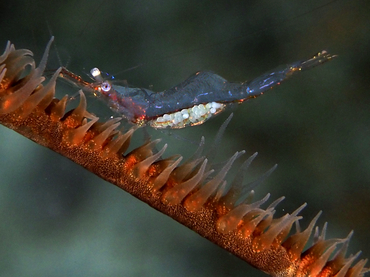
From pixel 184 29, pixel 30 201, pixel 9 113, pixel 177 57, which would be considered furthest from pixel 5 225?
pixel 184 29

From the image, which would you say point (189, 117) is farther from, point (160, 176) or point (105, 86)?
point (160, 176)

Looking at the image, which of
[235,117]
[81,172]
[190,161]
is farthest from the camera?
[235,117]

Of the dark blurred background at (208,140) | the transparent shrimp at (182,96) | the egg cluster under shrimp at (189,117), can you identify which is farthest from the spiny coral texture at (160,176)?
the egg cluster under shrimp at (189,117)

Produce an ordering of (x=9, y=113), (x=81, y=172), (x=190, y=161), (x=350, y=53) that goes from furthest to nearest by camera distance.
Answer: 1. (x=350, y=53)
2. (x=81, y=172)
3. (x=190, y=161)
4. (x=9, y=113)

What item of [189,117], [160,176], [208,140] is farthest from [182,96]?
[160,176]

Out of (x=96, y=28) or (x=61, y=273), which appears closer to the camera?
A: (x=61, y=273)

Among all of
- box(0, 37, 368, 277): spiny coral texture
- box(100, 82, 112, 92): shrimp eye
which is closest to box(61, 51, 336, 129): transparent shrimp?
box(100, 82, 112, 92): shrimp eye

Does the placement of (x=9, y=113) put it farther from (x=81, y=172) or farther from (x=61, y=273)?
(x=61, y=273)

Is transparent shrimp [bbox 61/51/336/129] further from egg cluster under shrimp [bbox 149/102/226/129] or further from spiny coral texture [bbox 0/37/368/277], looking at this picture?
spiny coral texture [bbox 0/37/368/277]
